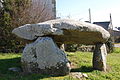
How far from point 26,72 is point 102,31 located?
2946 mm

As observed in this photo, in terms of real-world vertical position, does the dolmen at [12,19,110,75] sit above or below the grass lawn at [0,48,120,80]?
above

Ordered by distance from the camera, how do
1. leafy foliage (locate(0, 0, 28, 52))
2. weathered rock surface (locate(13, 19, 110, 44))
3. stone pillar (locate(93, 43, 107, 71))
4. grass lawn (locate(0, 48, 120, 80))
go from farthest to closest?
leafy foliage (locate(0, 0, 28, 52)) < stone pillar (locate(93, 43, 107, 71)) < weathered rock surface (locate(13, 19, 110, 44)) < grass lawn (locate(0, 48, 120, 80))

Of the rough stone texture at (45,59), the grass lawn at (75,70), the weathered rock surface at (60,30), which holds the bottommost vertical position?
the grass lawn at (75,70)

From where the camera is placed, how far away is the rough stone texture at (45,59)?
741 cm

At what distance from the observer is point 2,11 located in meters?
13.4

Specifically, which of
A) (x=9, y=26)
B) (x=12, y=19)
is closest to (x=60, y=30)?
(x=9, y=26)

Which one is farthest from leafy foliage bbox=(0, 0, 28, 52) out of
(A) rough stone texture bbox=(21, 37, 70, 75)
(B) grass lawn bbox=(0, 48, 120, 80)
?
(A) rough stone texture bbox=(21, 37, 70, 75)

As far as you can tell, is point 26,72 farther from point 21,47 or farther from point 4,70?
point 21,47

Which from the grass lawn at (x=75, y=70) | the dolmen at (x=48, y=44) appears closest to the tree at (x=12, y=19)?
the grass lawn at (x=75, y=70)

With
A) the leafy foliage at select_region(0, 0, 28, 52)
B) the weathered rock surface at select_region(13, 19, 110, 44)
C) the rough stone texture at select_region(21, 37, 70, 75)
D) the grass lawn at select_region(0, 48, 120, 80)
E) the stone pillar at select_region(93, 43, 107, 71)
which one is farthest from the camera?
the leafy foliage at select_region(0, 0, 28, 52)

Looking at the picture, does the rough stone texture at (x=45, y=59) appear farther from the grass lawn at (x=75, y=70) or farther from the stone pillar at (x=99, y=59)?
the stone pillar at (x=99, y=59)

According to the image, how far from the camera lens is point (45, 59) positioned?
744 cm

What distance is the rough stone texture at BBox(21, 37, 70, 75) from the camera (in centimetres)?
741

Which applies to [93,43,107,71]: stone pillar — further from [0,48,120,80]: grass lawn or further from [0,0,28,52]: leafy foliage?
[0,0,28,52]: leafy foliage
